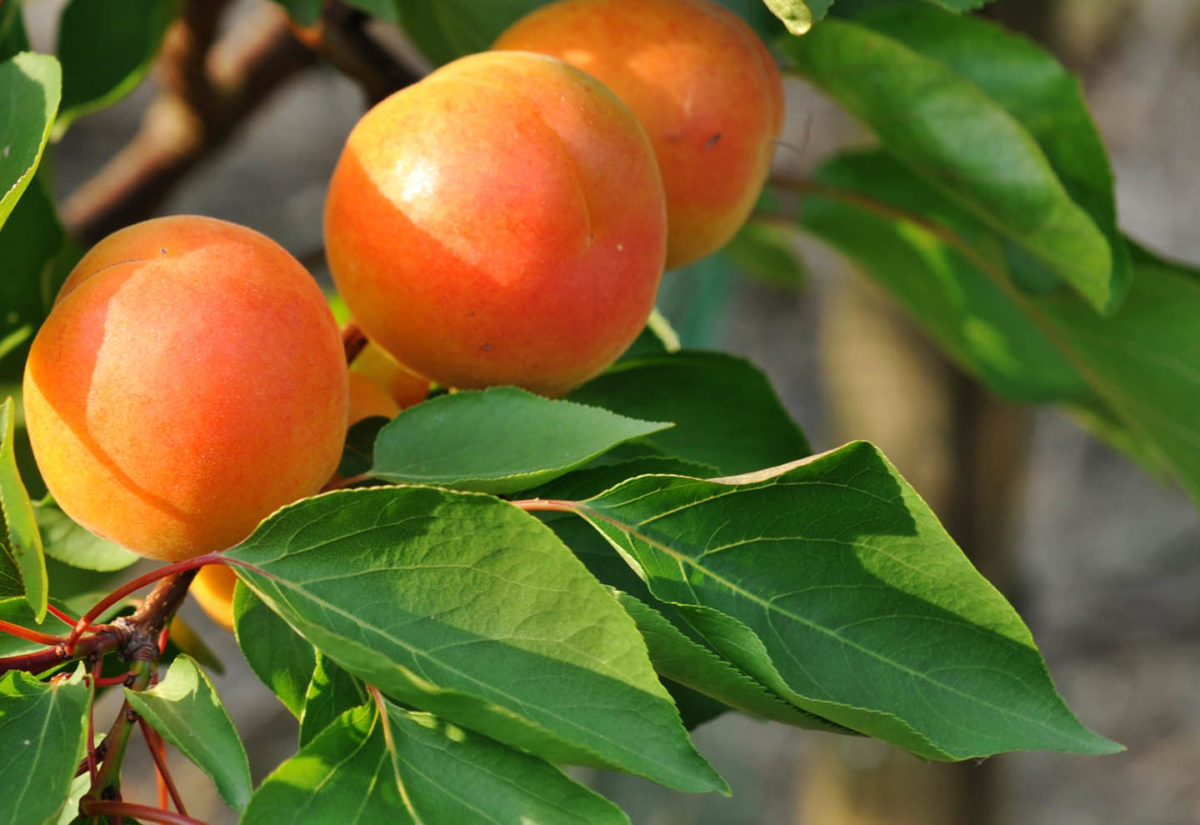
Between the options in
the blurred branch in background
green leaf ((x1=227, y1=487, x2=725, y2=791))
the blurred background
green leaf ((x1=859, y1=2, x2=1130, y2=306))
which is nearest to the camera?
green leaf ((x1=227, y1=487, x2=725, y2=791))

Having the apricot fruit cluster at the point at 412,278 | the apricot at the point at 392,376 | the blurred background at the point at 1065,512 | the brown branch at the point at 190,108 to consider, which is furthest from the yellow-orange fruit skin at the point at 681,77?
the blurred background at the point at 1065,512

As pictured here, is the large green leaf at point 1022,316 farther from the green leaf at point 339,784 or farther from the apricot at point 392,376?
the green leaf at point 339,784

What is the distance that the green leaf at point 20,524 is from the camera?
31 centimetres

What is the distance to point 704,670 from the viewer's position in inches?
13.5

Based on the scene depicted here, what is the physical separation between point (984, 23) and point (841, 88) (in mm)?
84

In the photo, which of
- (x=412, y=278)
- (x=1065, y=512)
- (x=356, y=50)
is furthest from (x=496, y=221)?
(x=1065, y=512)

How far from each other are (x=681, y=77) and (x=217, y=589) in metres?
0.25

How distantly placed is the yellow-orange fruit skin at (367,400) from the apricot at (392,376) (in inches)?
1.0

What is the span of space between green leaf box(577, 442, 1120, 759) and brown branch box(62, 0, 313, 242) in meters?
0.48

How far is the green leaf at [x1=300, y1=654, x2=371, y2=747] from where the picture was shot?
1.20 ft

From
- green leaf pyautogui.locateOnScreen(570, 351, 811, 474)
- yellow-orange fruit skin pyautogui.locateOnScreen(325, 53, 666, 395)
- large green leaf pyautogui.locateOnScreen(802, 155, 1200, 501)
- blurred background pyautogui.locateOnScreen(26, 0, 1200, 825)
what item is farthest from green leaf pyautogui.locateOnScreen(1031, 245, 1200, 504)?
blurred background pyautogui.locateOnScreen(26, 0, 1200, 825)

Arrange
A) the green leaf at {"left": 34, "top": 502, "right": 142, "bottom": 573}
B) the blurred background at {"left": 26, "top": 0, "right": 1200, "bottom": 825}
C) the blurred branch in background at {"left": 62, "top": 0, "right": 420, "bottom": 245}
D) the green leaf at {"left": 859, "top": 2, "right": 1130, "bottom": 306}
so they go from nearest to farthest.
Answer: the green leaf at {"left": 34, "top": 502, "right": 142, "bottom": 573} → the green leaf at {"left": 859, "top": 2, "right": 1130, "bottom": 306} → the blurred branch in background at {"left": 62, "top": 0, "right": 420, "bottom": 245} → the blurred background at {"left": 26, "top": 0, "right": 1200, "bottom": 825}

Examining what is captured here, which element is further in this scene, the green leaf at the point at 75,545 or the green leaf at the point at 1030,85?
the green leaf at the point at 1030,85

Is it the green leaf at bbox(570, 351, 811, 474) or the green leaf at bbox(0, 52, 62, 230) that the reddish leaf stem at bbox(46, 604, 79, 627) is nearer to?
the green leaf at bbox(0, 52, 62, 230)
